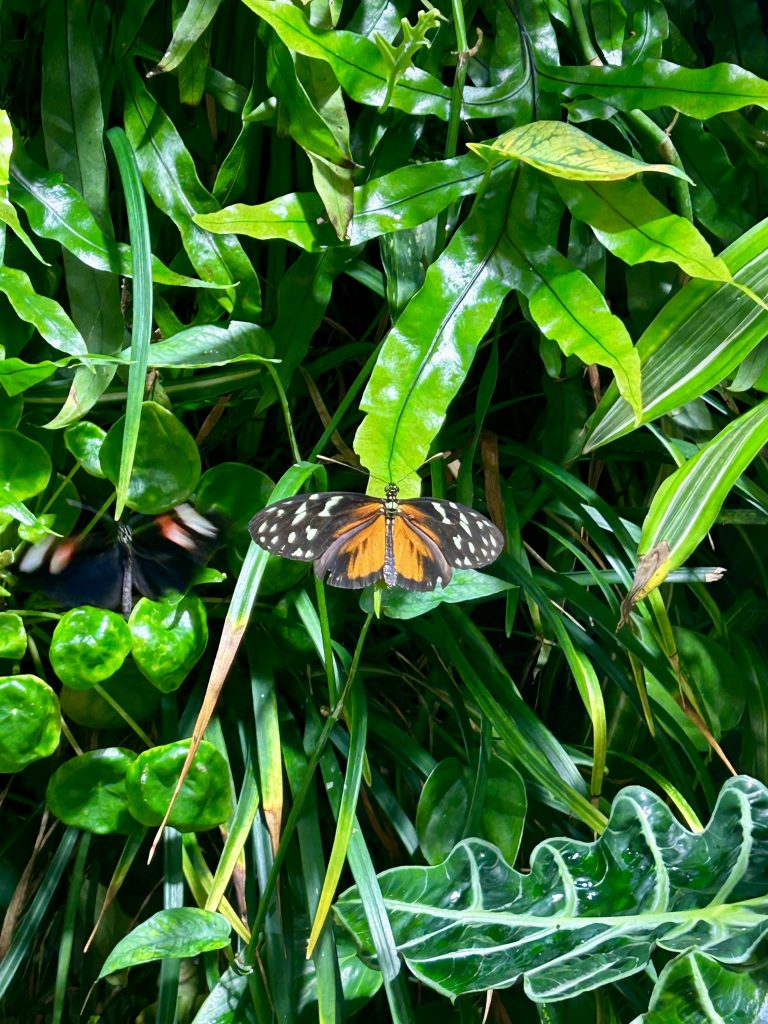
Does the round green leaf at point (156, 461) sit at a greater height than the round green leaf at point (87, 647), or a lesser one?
greater

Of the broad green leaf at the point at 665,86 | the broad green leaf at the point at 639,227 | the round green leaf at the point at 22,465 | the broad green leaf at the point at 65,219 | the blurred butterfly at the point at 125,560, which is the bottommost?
the blurred butterfly at the point at 125,560

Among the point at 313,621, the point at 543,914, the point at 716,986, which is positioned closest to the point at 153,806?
the point at 313,621

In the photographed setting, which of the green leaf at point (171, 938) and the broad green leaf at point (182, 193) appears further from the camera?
the broad green leaf at point (182, 193)

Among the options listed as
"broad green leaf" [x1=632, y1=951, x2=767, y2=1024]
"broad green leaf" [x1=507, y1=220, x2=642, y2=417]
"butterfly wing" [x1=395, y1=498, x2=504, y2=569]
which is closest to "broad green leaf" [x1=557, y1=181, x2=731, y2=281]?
"broad green leaf" [x1=507, y1=220, x2=642, y2=417]

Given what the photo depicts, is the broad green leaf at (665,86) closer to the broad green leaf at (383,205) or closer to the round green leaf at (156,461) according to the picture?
the broad green leaf at (383,205)

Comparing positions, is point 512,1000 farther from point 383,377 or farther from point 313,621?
point 383,377

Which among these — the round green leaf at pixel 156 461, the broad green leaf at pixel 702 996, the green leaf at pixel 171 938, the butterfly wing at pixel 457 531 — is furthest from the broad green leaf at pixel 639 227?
the green leaf at pixel 171 938

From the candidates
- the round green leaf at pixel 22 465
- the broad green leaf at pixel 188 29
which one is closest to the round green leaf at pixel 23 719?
the round green leaf at pixel 22 465

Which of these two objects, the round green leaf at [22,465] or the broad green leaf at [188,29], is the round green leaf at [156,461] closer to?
the round green leaf at [22,465]
